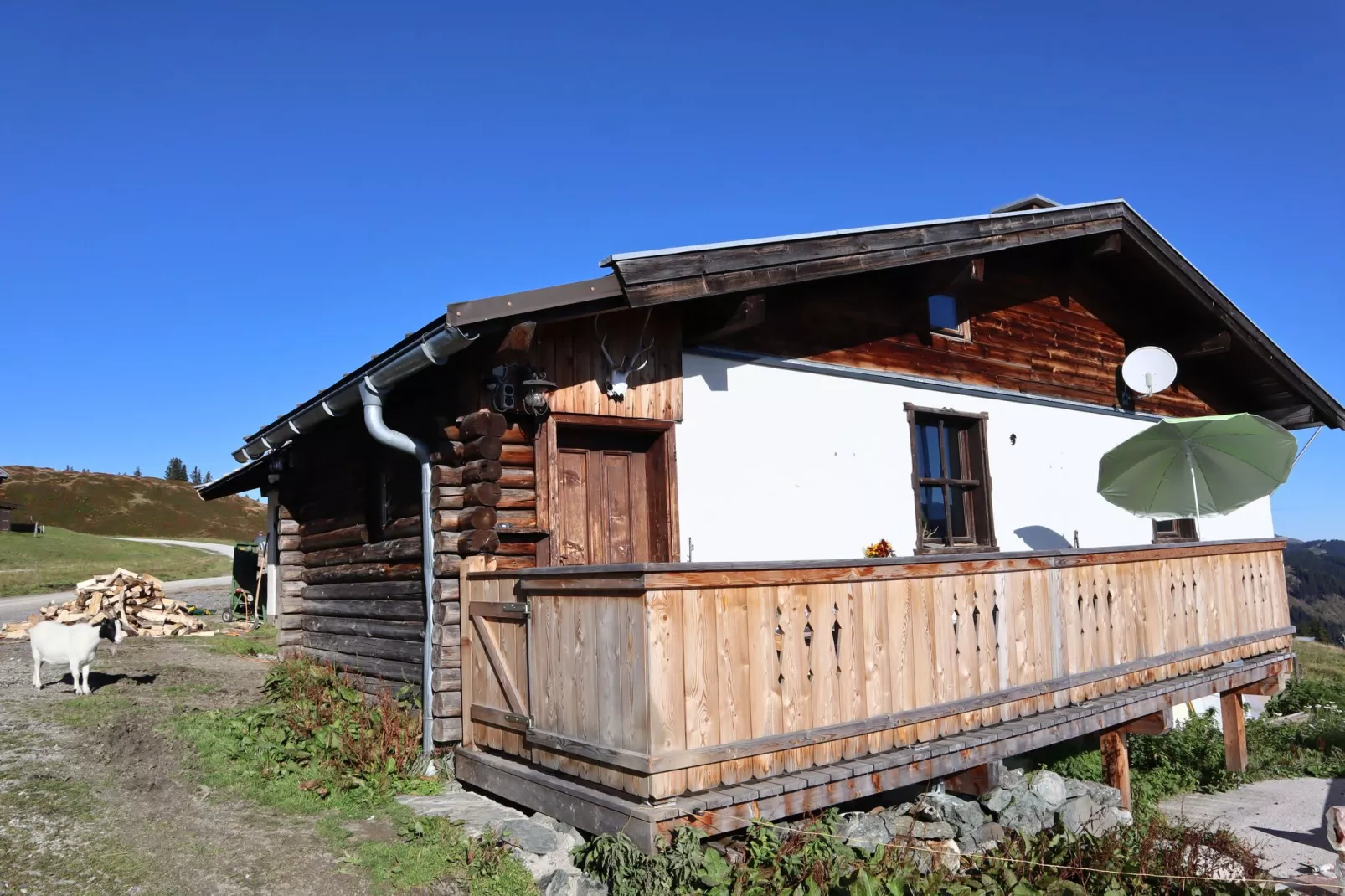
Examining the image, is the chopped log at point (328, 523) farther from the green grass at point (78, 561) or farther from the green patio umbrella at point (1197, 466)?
the green grass at point (78, 561)

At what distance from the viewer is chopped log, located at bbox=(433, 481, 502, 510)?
22.4ft

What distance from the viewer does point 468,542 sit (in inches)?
270

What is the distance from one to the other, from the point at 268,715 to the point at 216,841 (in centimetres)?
243

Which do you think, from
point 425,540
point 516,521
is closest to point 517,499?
point 516,521

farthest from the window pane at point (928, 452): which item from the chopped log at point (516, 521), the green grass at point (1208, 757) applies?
the chopped log at point (516, 521)

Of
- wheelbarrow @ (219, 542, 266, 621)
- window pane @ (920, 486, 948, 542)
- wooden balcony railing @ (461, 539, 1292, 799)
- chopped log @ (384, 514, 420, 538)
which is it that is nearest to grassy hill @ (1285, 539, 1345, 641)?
window pane @ (920, 486, 948, 542)

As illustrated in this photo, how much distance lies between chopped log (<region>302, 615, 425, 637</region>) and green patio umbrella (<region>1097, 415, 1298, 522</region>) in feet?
25.5

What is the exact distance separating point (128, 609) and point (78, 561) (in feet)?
71.4

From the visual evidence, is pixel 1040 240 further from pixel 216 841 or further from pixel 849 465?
pixel 216 841

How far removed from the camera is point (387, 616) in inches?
328

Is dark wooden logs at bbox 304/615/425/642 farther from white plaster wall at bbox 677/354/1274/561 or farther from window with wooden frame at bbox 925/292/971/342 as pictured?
window with wooden frame at bbox 925/292/971/342

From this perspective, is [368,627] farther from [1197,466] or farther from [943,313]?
[1197,466]

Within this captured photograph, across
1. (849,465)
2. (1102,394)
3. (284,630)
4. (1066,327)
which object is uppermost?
(1066,327)

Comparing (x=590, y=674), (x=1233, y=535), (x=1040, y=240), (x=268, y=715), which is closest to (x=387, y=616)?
(x=268, y=715)
